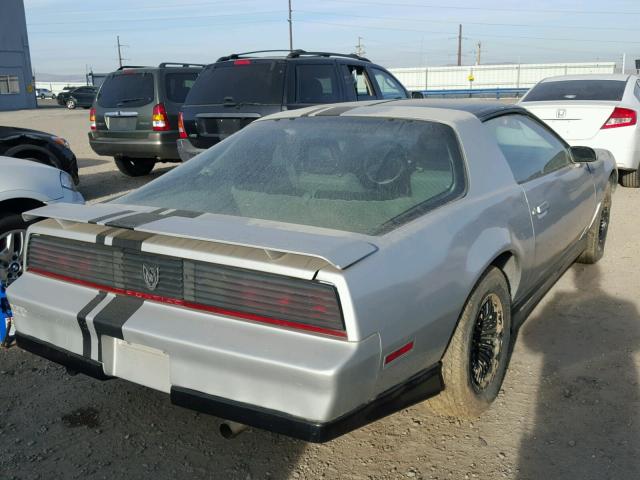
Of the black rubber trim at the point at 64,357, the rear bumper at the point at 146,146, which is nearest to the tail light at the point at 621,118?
the rear bumper at the point at 146,146

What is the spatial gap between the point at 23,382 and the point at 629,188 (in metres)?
8.05

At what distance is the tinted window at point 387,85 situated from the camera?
8.92 m

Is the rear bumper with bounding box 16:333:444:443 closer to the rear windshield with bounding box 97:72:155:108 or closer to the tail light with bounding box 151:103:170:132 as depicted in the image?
the tail light with bounding box 151:103:170:132

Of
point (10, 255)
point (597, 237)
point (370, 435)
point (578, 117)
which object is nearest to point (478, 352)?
point (370, 435)

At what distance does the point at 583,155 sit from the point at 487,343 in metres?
1.85

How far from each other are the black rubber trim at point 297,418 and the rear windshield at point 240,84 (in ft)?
18.6

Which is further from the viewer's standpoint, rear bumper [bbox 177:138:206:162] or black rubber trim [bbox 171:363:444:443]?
rear bumper [bbox 177:138:206:162]

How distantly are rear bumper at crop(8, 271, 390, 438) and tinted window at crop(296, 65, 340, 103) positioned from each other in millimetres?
5550

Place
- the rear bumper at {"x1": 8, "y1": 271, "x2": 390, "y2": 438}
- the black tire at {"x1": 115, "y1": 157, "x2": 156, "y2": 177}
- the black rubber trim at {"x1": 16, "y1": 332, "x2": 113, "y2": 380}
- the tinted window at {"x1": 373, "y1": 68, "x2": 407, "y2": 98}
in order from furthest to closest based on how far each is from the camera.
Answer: the black tire at {"x1": 115, "y1": 157, "x2": 156, "y2": 177}, the tinted window at {"x1": 373, "y1": 68, "x2": 407, "y2": 98}, the black rubber trim at {"x1": 16, "y1": 332, "x2": 113, "y2": 380}, the rear bumper at {"x1": 8, "y1": 271, "x2": 390, "y2": 438}

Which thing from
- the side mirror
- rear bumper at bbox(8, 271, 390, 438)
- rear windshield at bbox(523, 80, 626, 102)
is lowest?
rear bumper at bbox(8, 271, 390, 438)

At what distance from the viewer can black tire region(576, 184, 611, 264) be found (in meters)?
4.86

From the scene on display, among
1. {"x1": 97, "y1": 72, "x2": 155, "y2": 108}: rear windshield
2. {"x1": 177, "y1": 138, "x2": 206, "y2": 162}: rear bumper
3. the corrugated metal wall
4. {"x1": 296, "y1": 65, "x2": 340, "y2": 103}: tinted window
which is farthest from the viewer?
the corrugated metal wall

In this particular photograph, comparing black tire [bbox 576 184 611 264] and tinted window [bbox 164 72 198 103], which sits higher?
tinted window [bbox 164 72 198 103]

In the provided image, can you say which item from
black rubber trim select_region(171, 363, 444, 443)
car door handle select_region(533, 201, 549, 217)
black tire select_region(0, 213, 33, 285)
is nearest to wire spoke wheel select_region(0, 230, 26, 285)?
black tire select_region(0, 213, 33, 285)
